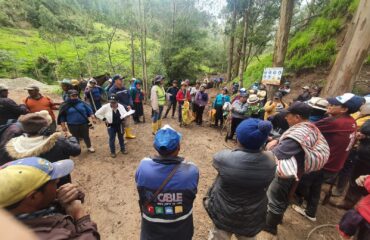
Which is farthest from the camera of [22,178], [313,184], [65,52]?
[65,52]

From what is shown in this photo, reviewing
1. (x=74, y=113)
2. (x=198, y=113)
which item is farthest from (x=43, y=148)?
(x=198, y=113)

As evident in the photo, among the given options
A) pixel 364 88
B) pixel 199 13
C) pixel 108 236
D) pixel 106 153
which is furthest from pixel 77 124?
pixel 199 13

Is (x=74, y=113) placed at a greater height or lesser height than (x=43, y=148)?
lesser

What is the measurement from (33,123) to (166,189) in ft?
6.14

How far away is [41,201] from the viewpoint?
1.27m

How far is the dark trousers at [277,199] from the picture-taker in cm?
278

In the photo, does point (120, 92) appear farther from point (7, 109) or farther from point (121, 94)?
point (7, 109)

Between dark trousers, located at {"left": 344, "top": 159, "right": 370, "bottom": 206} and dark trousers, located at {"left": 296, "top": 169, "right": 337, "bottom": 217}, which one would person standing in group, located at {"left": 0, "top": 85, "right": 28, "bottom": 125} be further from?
dark trousers, located at {"left": 344, "top": 159, "right": 370, "bottom": 206}

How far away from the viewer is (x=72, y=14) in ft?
58.8

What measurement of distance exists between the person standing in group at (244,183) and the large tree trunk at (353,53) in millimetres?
4931

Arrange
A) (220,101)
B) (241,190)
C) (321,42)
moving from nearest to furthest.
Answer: (241,190)
(220,101)
(321,42)

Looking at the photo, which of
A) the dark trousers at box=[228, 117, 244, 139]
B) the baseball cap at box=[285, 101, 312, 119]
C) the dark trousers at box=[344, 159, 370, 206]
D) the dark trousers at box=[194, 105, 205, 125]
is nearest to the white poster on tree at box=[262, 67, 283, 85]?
the dark trousers at box=[228, 117, 244, 139]

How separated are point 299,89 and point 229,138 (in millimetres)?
6356

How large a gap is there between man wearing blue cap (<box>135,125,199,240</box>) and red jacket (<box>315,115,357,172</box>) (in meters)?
2.33
